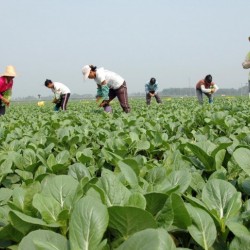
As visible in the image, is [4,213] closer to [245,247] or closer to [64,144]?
[245,247]

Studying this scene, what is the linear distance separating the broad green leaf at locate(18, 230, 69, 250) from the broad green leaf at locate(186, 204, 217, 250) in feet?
1.07

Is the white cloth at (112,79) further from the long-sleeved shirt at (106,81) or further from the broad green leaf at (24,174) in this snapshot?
the broad green leaf at (24,174)

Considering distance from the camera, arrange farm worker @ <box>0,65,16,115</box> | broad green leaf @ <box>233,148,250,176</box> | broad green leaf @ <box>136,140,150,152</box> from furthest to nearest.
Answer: farm worker @ <box>0,65,16,115</box> → broad green leaf @ <box>136,140,150,152</box> → broad green leaf @ <box>233,148,250,176</box>

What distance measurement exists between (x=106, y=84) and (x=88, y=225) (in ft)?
25.5

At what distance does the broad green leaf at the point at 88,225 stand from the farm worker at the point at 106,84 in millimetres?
7232

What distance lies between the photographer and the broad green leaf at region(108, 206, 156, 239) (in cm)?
79

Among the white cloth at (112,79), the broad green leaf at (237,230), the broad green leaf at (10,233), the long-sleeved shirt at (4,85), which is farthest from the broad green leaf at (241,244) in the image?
the long-sleeved shirt at (4,85)

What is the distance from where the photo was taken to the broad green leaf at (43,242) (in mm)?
753

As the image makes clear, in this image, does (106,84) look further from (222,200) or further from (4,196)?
(222,200)

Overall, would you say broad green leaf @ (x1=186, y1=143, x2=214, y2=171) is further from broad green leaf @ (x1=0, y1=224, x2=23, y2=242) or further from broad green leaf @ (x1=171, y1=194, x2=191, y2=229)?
broad green leaf @ (x1=0, y1=224, x2=23, y2=242)

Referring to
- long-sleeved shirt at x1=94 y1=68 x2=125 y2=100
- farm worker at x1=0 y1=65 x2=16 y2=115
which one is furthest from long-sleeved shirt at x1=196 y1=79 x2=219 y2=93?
farm worker at x1=0 y1=65 x2=16 y2=115

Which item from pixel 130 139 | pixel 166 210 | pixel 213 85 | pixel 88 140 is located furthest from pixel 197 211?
pixel 213 85

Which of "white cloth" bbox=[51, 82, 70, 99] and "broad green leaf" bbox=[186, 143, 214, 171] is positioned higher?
"white cloth" bbox=[51, 82, 70, 99]

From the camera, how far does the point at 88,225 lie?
2.61 feet
